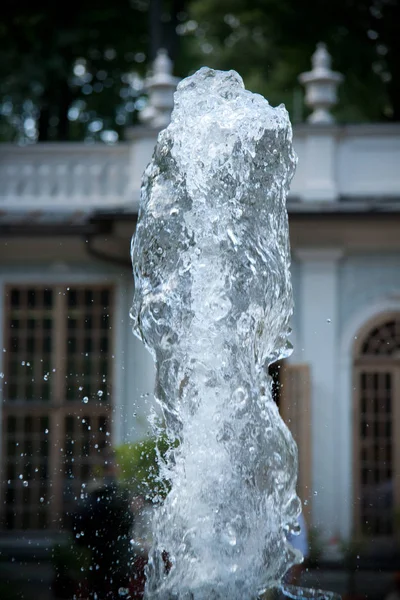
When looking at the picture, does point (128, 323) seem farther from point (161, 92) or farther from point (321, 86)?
point (321, 86)

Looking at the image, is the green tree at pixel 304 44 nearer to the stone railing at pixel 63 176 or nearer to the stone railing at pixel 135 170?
the stone railing at pixel 135 170

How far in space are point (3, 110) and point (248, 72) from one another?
4.32 metres

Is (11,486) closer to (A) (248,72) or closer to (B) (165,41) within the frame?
(B) (165,41)

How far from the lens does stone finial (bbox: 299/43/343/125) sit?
48.4ft

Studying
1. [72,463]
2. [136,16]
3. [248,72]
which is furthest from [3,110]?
[72,463]

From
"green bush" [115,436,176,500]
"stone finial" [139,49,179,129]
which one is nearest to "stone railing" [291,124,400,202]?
"stone finial" [139,49,179,129]

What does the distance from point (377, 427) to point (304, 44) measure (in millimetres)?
7877

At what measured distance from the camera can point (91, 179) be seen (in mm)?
15156

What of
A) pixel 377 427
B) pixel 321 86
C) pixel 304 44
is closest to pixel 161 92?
pixel 321 86

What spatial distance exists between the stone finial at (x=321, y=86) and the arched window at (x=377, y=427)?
2617 mm

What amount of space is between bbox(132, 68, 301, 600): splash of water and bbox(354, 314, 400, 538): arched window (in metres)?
8.32

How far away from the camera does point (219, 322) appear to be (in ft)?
Answer: 20.1

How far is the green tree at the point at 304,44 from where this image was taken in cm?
1948

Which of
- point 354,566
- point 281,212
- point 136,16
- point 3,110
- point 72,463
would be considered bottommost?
point 354,566
